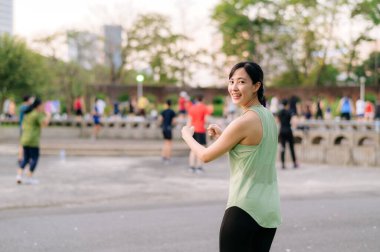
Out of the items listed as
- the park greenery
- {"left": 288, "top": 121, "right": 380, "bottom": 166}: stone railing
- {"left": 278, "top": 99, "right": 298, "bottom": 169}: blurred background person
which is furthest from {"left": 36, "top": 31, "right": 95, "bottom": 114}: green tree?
{"left": 278, "top": 99, "right": 298, "bottom": 169}: blurred background person

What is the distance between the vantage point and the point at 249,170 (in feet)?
9.89

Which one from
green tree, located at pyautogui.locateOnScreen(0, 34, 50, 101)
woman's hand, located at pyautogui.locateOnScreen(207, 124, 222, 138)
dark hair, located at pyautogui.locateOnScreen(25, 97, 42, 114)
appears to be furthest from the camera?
green tree, located at pyautogui.locateOnScreen(0, 34, 50, 101)

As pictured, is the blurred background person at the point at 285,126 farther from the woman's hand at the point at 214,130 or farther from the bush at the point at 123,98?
the bush at the point at 123,98

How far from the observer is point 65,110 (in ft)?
124

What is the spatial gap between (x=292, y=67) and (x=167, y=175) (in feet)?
131

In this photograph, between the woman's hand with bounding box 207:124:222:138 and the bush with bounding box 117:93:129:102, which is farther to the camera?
the bush with bounding box 117:93:129:102

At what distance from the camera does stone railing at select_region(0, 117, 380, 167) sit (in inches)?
606

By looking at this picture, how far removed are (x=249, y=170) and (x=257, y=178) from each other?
0.22 feet

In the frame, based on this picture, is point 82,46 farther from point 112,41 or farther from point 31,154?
point 31,154

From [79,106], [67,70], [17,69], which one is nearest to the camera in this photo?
[79,106]

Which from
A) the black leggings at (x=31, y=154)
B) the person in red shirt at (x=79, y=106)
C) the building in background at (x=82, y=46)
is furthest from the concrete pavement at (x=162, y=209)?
the building in background at (x=82, y=46)

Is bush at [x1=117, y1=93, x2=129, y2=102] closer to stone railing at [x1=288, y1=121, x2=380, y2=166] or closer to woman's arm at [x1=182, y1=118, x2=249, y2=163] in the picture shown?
stone railing at [x1=288, y1=121, x2=380, y2=166]

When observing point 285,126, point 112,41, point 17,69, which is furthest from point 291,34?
point 285,126

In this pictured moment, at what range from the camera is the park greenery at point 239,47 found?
4206cm
